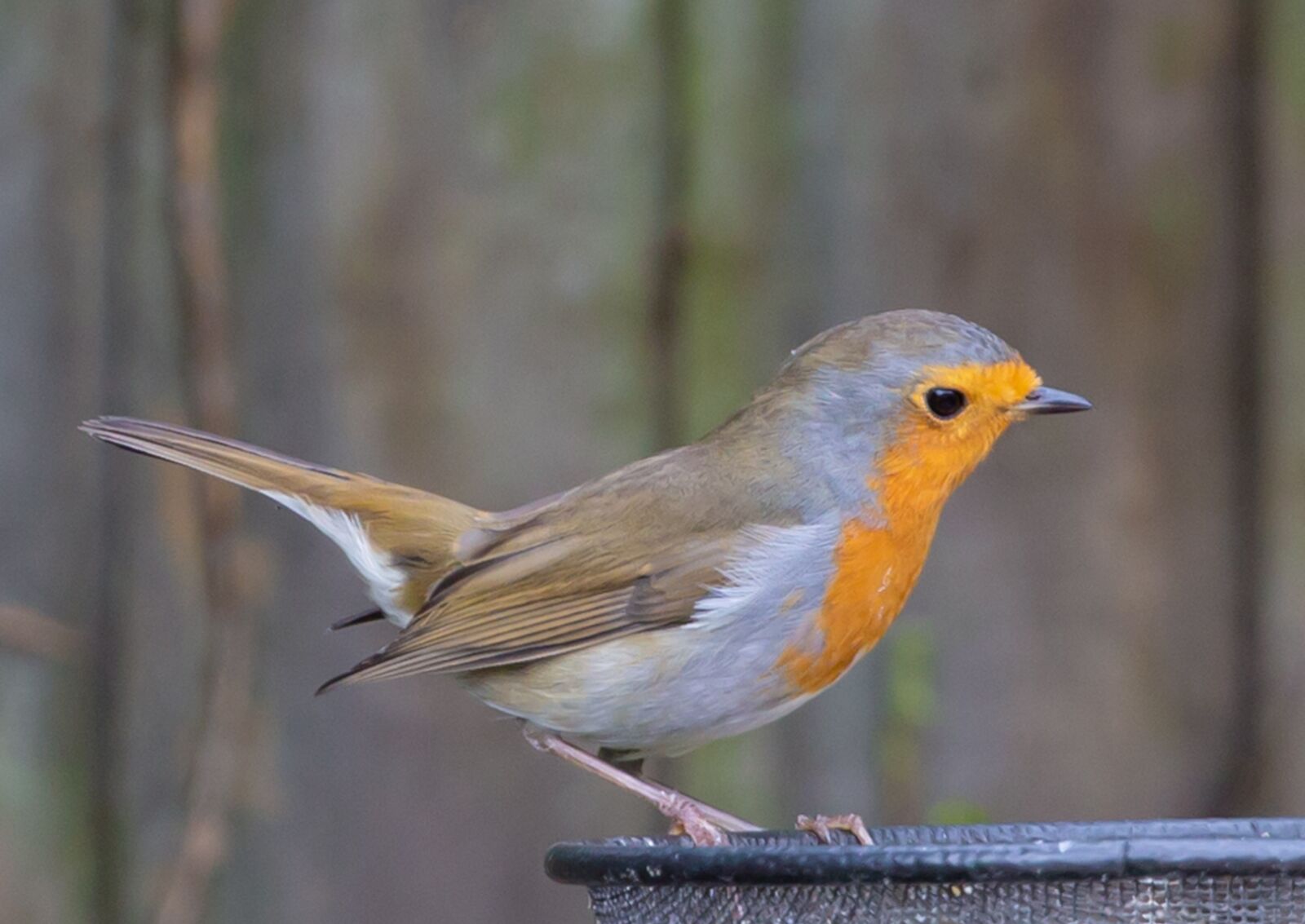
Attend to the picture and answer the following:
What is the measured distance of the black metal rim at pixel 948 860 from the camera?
4.77ft

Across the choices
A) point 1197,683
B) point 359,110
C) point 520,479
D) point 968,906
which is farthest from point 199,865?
point 1197,683

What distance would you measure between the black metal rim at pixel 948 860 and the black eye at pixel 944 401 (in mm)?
853

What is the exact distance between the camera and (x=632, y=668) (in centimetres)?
242

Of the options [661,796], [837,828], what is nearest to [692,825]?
[661,796]

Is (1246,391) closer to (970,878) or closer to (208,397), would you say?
(970,878)

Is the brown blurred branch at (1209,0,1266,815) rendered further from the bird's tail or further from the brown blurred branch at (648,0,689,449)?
the bird's tail

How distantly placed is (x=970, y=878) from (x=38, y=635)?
1793 mm

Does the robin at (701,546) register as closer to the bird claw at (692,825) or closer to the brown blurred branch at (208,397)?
the bird claw at (692,825)

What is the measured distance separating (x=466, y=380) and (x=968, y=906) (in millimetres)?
1483

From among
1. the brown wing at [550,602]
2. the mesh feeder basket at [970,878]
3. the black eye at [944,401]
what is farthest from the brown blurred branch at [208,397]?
the black eye at [944,401]

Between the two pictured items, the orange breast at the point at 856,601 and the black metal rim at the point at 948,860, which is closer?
the black metal rim at the point at 948,860

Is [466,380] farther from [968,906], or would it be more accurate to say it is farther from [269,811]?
[968,906]

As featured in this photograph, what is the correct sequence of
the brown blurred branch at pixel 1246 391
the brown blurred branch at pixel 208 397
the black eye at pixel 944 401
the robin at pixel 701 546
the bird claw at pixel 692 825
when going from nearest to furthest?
the bird claw at pixel 692 825 → the robin at pixel 701 546 → the black eye at pixel 944 401 → the brown blurred branch at pixel 208 397 → the brown blurred branch at pixel 1246 391

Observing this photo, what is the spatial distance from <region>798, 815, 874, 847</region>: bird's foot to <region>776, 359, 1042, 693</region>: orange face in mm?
354
